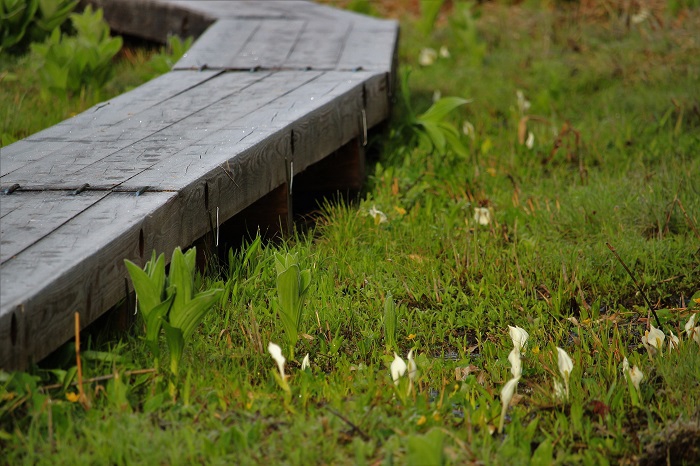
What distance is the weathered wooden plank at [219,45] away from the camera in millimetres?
4430

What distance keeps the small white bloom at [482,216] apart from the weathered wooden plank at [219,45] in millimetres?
1617

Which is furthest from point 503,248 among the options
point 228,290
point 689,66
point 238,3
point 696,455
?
point 238,3

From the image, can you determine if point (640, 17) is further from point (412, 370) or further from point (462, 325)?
point (412, 370)

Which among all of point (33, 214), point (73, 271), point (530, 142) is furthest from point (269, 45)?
point (73, 271)

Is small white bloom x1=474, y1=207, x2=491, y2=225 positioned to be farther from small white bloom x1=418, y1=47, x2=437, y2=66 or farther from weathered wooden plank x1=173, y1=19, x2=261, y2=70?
small white bloom x1=418, y1=47, x2=437, y2=66

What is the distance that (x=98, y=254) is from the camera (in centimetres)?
220

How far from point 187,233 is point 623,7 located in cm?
535

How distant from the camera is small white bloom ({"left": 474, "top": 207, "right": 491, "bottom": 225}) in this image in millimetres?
3562

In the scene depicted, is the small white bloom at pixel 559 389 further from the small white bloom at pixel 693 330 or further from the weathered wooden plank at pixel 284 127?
the weathered wooden plank at pixel 284 127

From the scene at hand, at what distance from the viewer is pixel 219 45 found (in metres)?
4.79

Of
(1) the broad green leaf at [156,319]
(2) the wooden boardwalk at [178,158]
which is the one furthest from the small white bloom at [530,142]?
(1) the broad green leaf at [156,319]

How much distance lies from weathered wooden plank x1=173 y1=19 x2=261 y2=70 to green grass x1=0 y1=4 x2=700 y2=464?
100 centimetres

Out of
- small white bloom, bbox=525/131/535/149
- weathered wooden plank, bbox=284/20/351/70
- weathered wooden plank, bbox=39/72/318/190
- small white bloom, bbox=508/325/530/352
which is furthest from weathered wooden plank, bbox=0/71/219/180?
small white bloom, bbox=525/131/535/149

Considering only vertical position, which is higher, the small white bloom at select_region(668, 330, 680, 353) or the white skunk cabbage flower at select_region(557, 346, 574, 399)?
the white skunk cabbage flower at select_region(557, 346, 574, 399)
